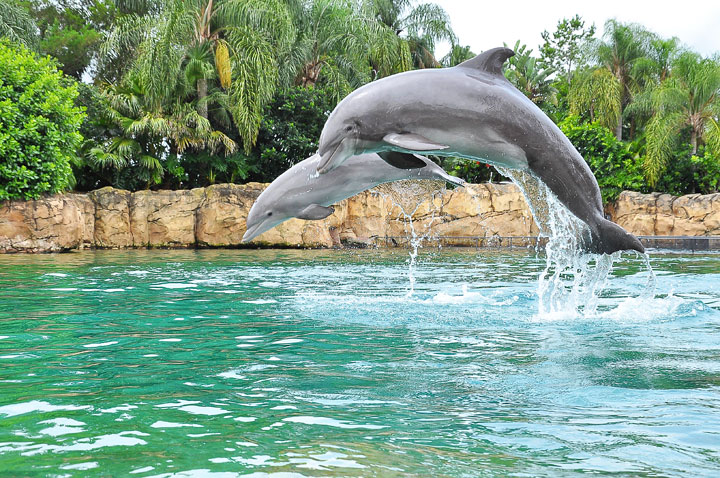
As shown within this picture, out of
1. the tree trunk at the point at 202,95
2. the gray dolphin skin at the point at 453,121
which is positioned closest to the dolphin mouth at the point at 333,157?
the gray dolphin skin at the point at 453,121

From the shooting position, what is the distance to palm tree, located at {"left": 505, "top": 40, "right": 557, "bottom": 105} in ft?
126

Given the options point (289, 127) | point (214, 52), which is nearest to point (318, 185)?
point (289, 127)

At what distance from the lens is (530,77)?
3891 cm

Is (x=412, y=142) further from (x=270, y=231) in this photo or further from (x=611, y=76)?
(x=611, y=76)

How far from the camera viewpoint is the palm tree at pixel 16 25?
2498cm

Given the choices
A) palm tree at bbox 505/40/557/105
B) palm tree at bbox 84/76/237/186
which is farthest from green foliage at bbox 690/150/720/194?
palm tree at bbox 84/76/237/186

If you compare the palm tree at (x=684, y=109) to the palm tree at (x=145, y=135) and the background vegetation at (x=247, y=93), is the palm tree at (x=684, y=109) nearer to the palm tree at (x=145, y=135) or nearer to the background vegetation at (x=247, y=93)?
the background vegetation at (x=247, y=93)

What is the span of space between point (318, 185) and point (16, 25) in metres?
23.6

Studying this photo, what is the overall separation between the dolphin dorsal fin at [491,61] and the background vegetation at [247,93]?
647 inches

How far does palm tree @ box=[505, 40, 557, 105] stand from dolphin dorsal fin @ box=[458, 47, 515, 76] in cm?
3353

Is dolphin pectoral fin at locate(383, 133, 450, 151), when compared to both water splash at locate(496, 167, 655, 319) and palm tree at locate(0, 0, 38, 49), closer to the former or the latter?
water splash at locate(496, 167, 655, 319)

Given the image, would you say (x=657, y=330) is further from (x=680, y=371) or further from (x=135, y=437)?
(x=135, y=437)

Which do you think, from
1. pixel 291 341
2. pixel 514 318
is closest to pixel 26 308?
pixel 291 341

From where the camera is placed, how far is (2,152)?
18.8 meters
